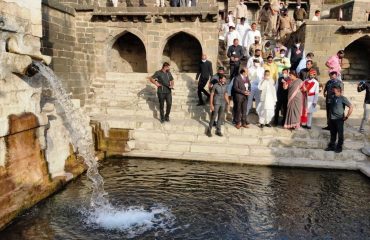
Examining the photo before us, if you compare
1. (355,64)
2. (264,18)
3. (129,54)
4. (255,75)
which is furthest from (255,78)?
(355,64)

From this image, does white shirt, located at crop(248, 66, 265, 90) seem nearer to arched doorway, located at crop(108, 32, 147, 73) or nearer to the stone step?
the stone step

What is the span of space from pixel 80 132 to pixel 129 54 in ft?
29.4

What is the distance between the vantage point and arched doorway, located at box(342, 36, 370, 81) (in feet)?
51.1

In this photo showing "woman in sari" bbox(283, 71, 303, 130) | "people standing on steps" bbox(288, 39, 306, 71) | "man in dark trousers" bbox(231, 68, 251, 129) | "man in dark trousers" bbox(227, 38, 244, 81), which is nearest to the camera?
"woman in sari" bbox(283, 71, 303, 130)

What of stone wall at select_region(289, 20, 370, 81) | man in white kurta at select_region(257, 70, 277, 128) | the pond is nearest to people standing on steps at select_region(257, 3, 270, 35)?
stone wall at select_region(289, 20, 370, 81)

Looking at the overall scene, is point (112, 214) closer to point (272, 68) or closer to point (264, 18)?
point (272, 68)

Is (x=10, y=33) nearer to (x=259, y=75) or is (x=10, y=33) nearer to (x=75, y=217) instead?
(x=75, y=217)

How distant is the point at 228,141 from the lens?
8391 mm

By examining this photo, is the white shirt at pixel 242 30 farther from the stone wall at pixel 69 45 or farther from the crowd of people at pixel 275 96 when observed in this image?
the stone wall at pixel 69 45

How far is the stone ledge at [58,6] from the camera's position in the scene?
9359 mm

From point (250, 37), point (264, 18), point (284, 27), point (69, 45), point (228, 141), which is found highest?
point (264, 18)

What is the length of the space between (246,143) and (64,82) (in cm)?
599

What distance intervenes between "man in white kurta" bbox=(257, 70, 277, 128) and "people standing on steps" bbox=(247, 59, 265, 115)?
1.78ft

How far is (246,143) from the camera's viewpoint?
8.31 meters
